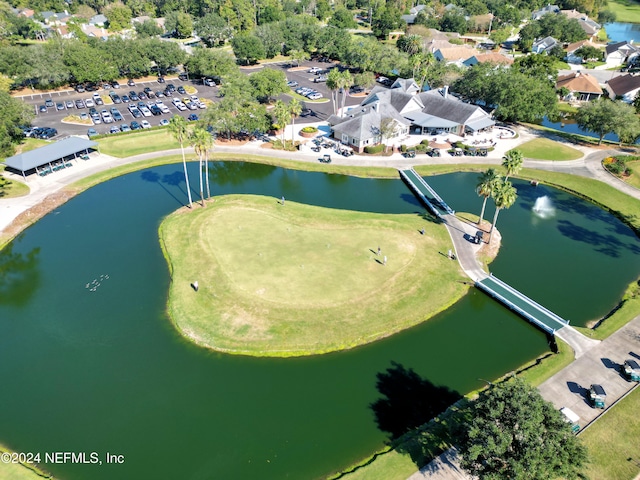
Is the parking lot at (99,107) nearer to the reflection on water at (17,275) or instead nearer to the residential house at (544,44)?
the reflection on water at (17,275)

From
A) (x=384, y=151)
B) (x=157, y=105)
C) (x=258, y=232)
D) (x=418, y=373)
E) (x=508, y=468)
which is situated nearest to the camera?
(x=508, y=468)

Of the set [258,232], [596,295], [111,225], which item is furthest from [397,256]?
[111,225]

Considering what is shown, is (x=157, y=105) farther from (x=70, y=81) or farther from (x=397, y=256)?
(x=397, y=256)

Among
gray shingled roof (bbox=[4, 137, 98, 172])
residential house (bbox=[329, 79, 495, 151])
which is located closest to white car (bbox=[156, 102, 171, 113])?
gray shingled roof (bbox=[4, 137, 98, 172])

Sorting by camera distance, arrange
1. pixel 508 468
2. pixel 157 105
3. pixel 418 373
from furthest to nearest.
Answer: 1. pixel 157 105
2. pixel 418 373
3. pixel 508 468

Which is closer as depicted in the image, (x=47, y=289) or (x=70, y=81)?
(x=47, y=289)

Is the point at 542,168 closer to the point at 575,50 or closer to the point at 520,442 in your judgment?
the point at 520,442

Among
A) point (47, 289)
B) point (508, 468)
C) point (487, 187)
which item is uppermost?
point (487, 187)

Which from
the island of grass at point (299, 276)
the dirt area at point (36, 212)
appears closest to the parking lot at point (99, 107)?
the dirt area at point (36, 212)
